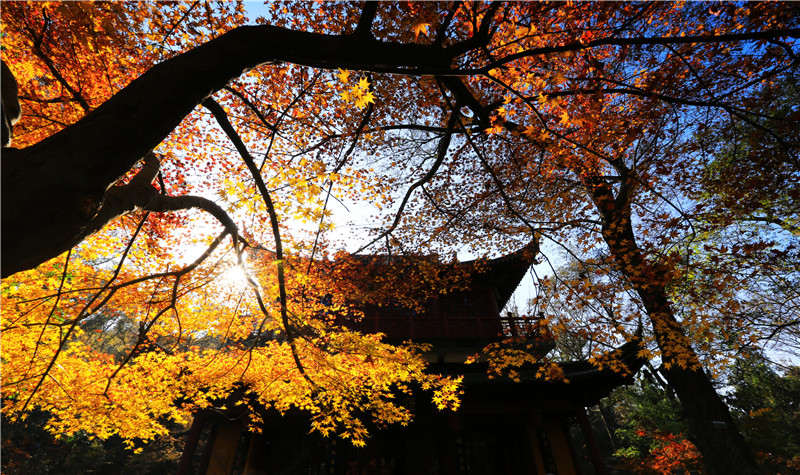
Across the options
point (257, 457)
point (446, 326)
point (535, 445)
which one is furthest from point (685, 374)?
point (257, 457)

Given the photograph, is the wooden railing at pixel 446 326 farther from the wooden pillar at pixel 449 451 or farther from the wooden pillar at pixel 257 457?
the wooden pillar at pixel 257 457

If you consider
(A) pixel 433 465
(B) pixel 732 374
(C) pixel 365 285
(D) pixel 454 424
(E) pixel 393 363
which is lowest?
(A) pixel 433 465

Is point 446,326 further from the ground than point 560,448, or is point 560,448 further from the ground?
point 446,326

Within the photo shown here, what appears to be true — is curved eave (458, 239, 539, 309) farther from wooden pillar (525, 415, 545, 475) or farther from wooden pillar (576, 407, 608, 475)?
wooden pillar (525, 415, 545, 475)

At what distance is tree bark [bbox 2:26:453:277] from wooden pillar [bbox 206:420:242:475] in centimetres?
982

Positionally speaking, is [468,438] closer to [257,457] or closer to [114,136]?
[257,457]

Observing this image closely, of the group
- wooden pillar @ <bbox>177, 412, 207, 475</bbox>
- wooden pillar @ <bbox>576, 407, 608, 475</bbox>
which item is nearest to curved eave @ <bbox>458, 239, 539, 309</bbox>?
wooden pillar @ <bbox>576, 407, 608, 475</bbox>

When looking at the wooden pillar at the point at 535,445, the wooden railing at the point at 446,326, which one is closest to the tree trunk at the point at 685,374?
the wooden pillar at the point at 535,445

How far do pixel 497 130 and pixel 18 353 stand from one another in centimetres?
1038

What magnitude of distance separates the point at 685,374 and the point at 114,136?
31.7 ft

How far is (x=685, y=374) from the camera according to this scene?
21.4 feet

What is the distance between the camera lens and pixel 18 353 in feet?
19.9

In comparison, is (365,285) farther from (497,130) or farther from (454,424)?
(497,130)

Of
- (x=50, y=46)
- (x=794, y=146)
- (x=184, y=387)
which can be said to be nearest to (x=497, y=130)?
(x=794, y=146)
